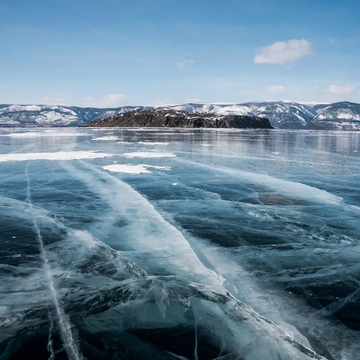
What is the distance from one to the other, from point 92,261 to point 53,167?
582 inches

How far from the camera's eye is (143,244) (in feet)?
23.5

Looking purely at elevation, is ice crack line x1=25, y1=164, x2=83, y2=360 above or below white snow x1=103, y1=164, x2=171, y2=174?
below

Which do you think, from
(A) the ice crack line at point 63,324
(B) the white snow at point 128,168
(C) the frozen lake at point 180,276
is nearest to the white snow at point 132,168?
(B) the white snow at point 128,168

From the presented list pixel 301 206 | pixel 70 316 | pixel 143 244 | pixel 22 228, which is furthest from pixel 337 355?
pixel 22 228

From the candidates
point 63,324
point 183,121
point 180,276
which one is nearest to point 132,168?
point 180,276

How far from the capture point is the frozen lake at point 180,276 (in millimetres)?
3996

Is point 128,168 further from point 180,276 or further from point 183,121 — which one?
point 183,121

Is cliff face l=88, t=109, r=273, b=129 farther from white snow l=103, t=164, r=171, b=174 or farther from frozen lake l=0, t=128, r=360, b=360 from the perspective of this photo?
frozen lake l=0, t=128, r=360, b=360

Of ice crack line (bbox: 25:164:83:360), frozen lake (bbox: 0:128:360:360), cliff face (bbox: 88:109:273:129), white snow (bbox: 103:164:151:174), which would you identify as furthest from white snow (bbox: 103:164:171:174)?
cliff face (bbox: 88:109:273:129)

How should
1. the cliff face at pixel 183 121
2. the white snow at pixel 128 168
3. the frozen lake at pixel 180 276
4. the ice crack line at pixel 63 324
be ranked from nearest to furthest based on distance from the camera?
the ice crack line at pixel 63 324 < the frozen lake at pixel 180 276 < the white snow at pixel 128 168 < the cliff face at pixel 183 121

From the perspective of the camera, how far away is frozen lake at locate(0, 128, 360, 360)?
3996 mm

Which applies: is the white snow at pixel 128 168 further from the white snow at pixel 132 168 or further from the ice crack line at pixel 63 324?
the ice crack line at pixel 63 324

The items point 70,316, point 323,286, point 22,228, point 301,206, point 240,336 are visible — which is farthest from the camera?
point 301,206

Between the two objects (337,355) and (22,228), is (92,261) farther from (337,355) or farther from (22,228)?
(337,355)
